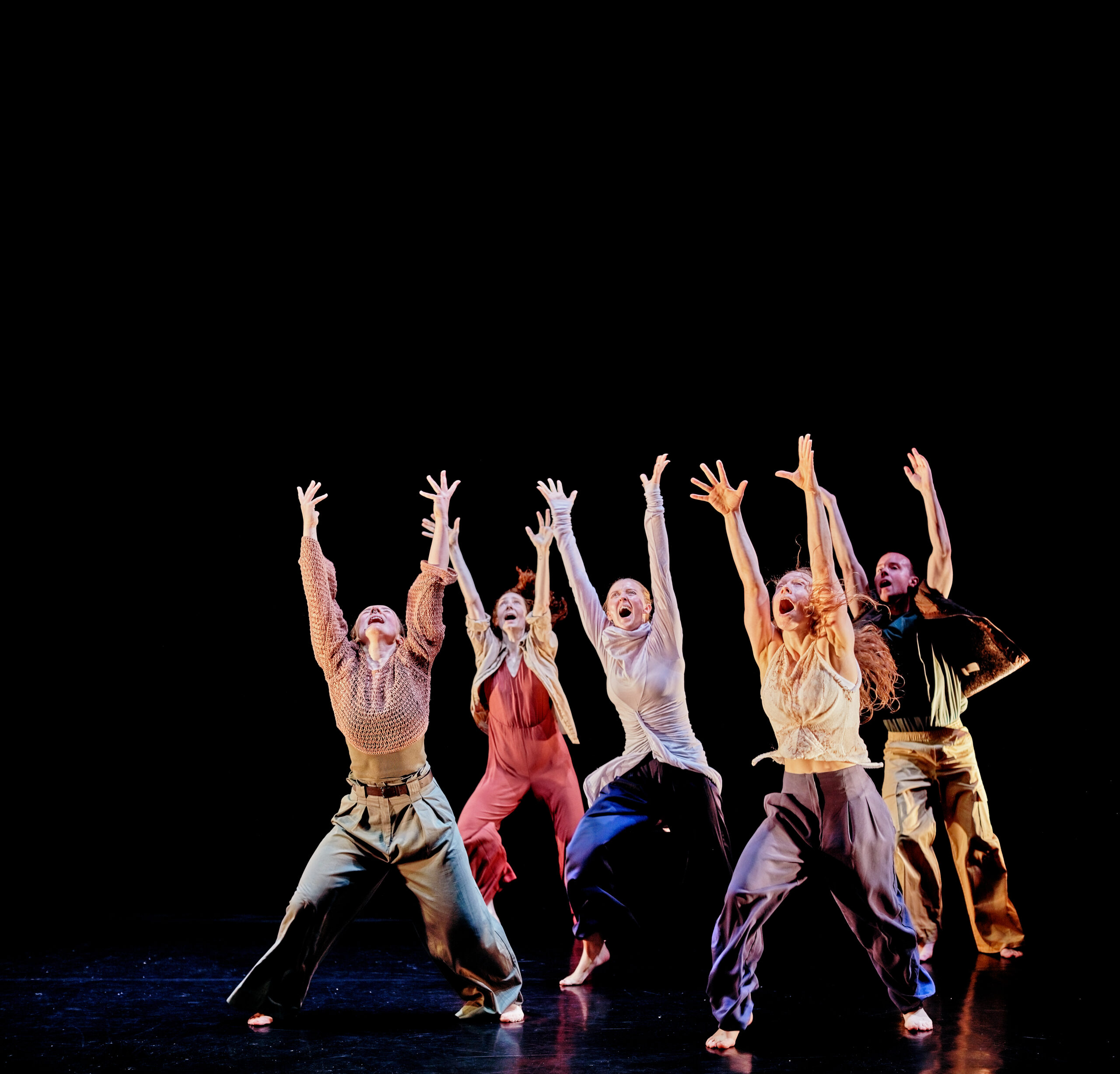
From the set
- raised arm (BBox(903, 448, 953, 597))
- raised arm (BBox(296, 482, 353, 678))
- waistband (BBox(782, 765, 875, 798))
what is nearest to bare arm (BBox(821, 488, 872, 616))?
raised arm (BBox(903, 448, 953, 597))

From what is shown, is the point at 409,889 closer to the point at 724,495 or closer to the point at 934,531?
the point at 724,495

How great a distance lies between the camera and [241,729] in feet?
20.7

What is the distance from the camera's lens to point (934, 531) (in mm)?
4543

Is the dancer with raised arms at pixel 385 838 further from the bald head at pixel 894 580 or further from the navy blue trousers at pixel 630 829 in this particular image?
the bald head at pixel 894 580

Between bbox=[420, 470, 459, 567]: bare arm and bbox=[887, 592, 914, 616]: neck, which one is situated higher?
bbox=[420, 470, 459, 567]: bare arm

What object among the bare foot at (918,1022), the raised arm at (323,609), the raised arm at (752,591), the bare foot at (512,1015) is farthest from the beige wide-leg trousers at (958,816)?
the raised arm at (323,609)

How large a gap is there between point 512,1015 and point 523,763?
128cm

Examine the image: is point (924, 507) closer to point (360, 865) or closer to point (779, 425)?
point (779, 425)

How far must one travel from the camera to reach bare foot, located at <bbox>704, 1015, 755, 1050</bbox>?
10.5ft

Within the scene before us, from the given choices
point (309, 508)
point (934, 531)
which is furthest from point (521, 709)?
point (934, 531)

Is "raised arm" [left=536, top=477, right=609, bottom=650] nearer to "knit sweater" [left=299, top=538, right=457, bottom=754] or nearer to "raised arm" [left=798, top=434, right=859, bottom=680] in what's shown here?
"knit sweater" [left=299, top=538, right=457, bottom=754]

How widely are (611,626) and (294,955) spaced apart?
1.51 meters

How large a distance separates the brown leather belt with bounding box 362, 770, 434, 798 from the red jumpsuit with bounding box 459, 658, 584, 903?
3.27ft

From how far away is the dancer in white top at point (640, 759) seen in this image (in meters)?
3.98
